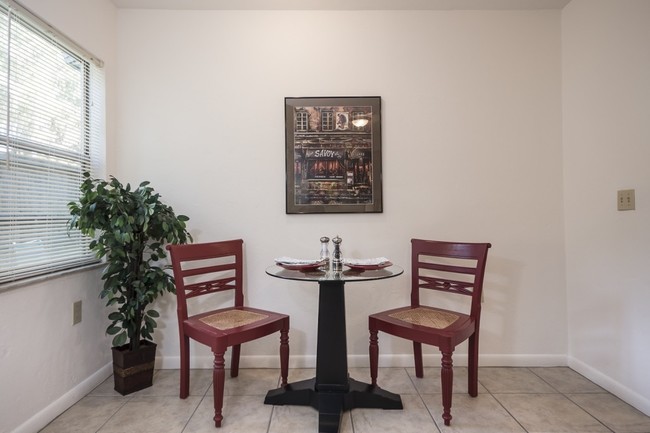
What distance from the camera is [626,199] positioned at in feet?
5.60

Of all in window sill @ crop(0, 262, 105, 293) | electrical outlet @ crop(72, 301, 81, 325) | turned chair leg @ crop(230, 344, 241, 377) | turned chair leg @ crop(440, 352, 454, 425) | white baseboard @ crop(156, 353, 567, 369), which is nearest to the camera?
window sill @ crop(0, 262, 105, 293)

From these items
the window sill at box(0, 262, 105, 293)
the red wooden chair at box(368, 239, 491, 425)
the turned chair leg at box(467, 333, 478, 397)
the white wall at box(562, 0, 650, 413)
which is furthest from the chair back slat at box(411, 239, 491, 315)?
the window sill at box(0, 262, 105, 293)

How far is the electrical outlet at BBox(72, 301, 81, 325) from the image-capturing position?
68.5 inches

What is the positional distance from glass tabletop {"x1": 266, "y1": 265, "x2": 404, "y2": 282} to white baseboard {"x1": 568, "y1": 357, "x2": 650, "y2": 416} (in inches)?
58.5

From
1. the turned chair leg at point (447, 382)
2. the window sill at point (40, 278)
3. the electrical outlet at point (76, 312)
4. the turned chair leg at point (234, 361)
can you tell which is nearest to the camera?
the window sill at point (40, 278)

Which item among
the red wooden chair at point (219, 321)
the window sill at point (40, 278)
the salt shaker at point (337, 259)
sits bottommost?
the red wooden chair at point (219, 321)

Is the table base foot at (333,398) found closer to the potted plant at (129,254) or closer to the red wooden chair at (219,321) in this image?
the red wooden chair at (219,321)

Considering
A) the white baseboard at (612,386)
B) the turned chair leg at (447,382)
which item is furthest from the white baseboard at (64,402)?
the white baseboard at (612,386)

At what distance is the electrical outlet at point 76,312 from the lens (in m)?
1.74

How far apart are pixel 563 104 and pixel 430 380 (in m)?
2.14

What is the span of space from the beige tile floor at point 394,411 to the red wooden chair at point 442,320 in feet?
0.45

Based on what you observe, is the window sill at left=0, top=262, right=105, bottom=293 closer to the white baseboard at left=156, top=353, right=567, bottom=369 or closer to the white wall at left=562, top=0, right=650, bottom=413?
the white baseboard at left=156, top=353, right=567, bottom=369

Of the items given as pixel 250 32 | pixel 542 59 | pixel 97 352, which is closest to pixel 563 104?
pixel 542 59

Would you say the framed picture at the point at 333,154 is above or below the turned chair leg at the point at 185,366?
above
